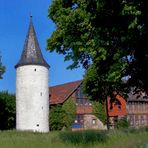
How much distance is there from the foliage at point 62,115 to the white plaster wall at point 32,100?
2.65 m

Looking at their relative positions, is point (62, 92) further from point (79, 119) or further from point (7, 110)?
point (7, 110)

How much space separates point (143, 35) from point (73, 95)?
52902 mm

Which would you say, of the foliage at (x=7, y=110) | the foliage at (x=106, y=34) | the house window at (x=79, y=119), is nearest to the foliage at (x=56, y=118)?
the house window at (x=79, y=119)

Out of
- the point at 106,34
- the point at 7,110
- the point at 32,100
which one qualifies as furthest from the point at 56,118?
the point at 106,34

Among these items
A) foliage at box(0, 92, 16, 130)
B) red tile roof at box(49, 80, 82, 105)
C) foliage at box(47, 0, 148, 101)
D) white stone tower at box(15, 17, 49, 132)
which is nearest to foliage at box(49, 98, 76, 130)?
red tile roof at box(49, 80, 82, 105)

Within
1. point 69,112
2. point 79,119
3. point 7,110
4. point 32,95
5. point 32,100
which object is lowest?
point 79,119

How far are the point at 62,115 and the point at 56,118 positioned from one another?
1036 millimetres

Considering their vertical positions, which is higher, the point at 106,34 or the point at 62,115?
the point at 106,34

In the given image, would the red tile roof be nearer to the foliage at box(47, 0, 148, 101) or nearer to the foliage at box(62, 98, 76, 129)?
the foliage at box(62, 98, 76, 129)

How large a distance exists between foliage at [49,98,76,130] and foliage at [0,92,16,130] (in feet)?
19.2

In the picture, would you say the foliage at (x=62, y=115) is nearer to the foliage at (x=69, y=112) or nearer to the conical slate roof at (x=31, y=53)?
the foliage at (x=69, y=112)

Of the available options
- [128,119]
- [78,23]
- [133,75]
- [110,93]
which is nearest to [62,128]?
[128,119]

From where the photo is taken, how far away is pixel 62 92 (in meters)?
69.6

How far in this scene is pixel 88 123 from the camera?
71.2 metres
